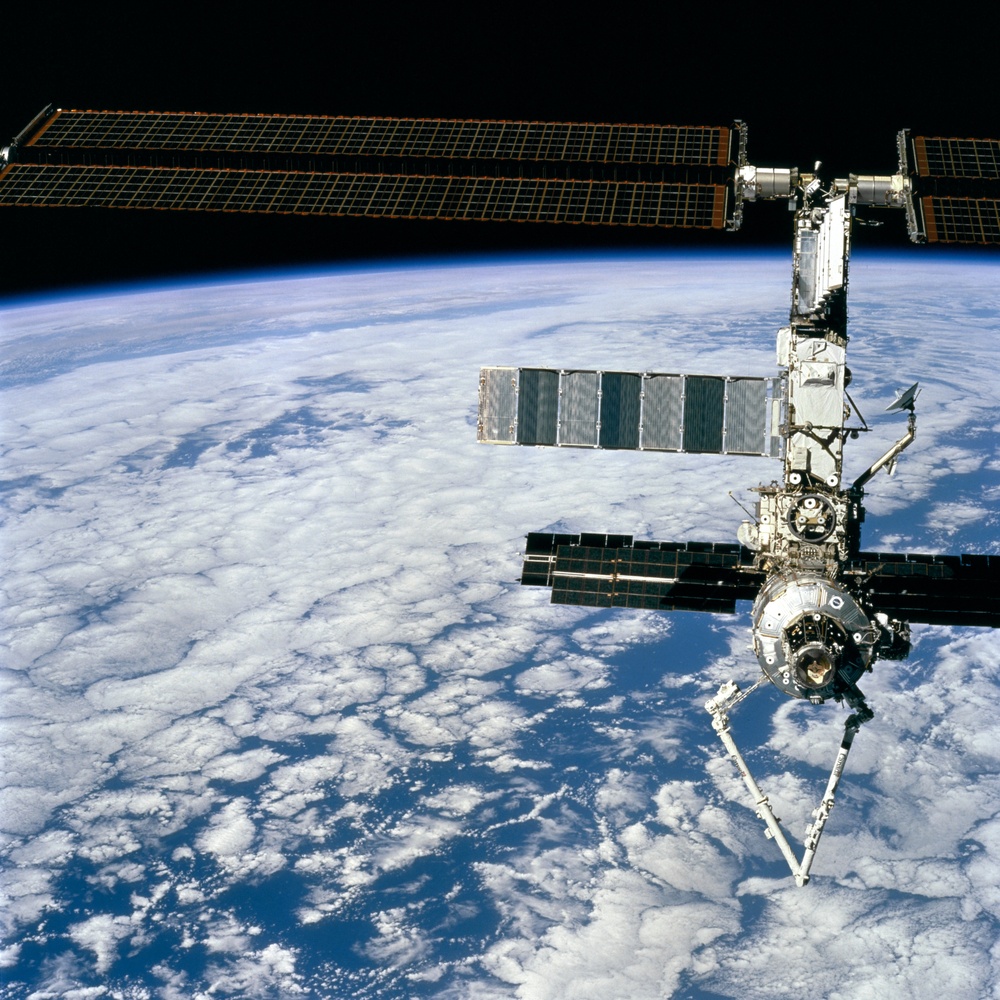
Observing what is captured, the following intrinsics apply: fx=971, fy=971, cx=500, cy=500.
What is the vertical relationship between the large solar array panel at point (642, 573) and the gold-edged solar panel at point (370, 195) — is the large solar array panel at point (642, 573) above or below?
below

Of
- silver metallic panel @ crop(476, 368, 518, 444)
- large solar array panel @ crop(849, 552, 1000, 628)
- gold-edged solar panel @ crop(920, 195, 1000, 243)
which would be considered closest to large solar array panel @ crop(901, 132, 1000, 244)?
gold-edged solar panel @ crop(920, 195, 1000, 243)

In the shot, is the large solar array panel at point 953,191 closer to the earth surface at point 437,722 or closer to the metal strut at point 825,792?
the metal strut at point 825,792

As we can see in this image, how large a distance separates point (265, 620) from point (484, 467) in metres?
14.4

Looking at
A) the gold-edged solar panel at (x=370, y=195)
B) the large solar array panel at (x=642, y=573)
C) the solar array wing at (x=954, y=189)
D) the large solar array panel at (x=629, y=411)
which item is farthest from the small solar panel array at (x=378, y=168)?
the large solar array panel at (x=642, y=573)

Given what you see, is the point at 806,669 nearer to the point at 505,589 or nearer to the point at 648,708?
the point at 648,708

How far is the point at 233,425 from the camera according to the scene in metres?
43.5

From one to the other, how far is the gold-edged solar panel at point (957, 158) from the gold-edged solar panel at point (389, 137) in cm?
139

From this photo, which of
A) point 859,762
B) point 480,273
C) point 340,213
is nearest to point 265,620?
point 859,762

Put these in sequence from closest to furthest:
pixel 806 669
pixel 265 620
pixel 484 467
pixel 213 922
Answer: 1. pixel 806 669
2. pixel 213 922
3. pixel 265 620
4. pixel 484 467

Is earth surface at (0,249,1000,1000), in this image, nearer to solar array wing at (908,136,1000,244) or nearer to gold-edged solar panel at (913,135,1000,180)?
gold-edged solar panel at (913,135,1000,180)

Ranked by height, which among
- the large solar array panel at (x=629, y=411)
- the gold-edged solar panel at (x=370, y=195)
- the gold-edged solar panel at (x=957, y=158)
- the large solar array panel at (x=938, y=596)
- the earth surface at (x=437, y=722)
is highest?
the gold-edged solar panel at (x=957, y=158)

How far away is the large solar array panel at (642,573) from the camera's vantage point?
7.11m

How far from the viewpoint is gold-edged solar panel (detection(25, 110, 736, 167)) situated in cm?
774

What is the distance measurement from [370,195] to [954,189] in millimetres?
4462
